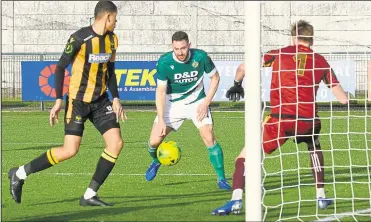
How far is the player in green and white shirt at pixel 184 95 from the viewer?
10656 mm

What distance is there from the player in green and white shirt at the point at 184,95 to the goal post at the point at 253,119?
3.50 meters

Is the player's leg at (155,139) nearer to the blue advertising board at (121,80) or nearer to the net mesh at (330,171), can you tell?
the net mesh at (330,171)

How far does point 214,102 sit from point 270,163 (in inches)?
532

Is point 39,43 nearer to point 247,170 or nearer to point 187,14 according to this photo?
point 187,14

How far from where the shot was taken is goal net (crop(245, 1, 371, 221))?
8820 mm

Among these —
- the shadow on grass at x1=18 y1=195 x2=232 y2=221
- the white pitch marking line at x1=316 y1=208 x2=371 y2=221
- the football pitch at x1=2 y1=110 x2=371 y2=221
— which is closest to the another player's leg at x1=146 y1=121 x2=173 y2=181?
the football pitch at x1=2 y1=110 x2=371 y2=221

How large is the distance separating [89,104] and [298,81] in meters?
2.04

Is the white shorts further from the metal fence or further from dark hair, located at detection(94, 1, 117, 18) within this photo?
the metal fence

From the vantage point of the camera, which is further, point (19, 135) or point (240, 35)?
point (240, 35)

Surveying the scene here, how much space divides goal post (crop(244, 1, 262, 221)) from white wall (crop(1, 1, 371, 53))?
26.4 metres

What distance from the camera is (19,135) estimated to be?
18547 mm

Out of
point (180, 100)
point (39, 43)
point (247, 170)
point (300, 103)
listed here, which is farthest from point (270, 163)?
point (39, 43)

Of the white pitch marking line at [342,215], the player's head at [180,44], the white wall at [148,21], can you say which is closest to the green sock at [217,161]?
the player's head at [180,44]

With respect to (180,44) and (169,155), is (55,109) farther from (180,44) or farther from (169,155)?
(169,155)
